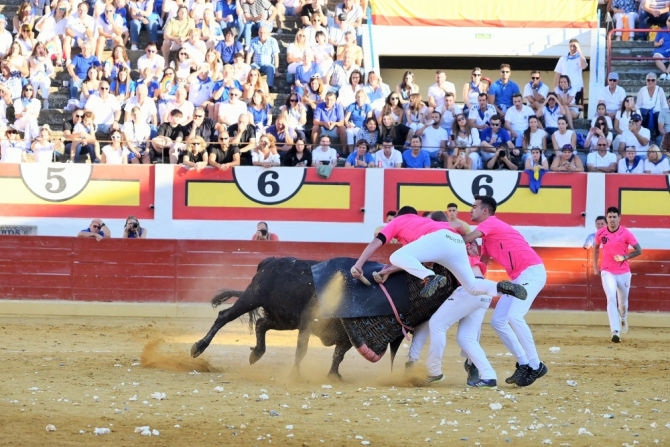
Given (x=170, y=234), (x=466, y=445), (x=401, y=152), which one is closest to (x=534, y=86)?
(x=401, y=152)

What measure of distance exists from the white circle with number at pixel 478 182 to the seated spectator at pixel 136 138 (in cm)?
456

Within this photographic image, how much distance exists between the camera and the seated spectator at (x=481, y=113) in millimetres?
15938

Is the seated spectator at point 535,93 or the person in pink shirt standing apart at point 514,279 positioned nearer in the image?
the person in pink shirt standing apart at point 514,279

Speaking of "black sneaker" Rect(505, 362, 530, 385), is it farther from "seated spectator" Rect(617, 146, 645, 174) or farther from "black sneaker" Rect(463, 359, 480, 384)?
"seated spectator" Rect(617, 146, 645, 174)

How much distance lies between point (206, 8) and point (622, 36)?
7486 mm

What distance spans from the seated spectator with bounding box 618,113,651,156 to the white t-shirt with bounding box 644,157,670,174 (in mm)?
188

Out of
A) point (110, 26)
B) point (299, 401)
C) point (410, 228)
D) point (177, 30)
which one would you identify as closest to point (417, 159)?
point (177, 30)

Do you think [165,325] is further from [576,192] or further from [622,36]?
[622,36]

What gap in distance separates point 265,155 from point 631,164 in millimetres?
5454

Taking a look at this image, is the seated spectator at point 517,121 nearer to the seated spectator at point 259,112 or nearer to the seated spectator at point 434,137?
the seated spectator at point 434,137

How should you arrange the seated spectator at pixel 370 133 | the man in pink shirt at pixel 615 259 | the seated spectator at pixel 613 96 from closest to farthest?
the man in pink shirt at pixel 615 259 → the seated spectator at pixel 370 133 → the seated spectator at pixel 613 96

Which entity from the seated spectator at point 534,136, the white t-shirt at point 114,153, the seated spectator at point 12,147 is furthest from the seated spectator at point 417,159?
the seated spectator at point 12,147

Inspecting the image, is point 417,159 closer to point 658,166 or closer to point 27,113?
point 658,166

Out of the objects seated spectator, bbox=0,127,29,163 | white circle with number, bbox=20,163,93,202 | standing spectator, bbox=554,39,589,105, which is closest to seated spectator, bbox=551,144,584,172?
standing spectator, bbox=554,39,589,105
